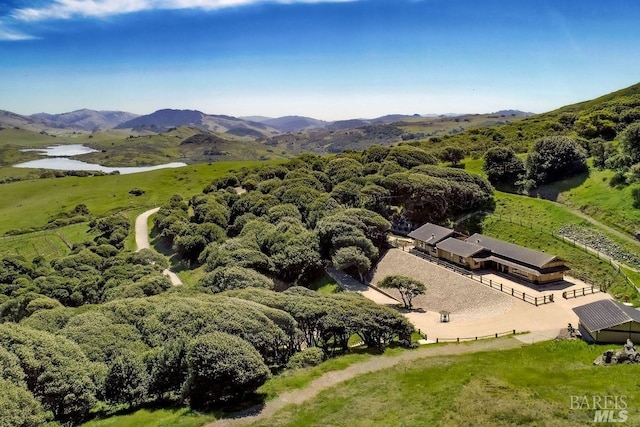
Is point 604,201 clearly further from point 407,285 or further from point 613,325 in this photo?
point 407,285

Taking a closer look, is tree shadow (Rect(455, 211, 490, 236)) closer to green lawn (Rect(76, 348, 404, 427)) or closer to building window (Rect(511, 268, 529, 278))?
building window (Rect(511, 268, 529, 278))

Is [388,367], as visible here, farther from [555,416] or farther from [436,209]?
[436,209]

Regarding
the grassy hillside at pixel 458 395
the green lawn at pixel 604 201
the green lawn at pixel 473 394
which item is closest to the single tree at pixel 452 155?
the green lawn at pixel 604 201

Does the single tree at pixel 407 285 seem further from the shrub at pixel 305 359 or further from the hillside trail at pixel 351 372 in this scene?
the shrub at pixel 305 359

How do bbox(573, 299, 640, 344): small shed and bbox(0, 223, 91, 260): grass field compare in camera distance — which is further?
bbox(0, 223, 91, 260): grass field

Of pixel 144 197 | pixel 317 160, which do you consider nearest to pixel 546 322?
pixel 317 160

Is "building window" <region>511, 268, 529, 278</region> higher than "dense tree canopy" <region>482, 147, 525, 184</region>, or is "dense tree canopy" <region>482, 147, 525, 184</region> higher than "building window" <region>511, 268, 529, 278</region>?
"dense tree canopy" <region>482, 147, 525, 184</region>

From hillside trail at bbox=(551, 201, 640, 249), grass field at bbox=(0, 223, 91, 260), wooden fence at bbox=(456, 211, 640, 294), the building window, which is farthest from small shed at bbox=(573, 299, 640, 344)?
grass field at bbox=(0, 223, 91, 260)

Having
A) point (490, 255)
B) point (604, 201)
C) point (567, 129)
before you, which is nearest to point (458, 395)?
point (490, 255)
